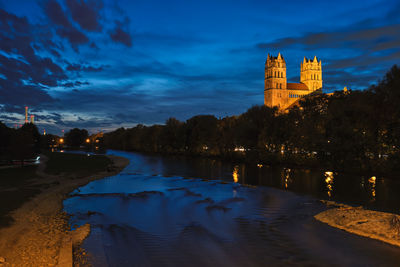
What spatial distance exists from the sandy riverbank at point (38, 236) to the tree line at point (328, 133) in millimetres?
45368

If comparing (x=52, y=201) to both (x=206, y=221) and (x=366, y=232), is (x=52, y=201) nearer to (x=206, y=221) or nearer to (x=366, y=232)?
(x=206, y=221)

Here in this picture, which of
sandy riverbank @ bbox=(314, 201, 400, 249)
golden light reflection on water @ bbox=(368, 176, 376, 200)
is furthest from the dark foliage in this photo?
golden light reflection on water @ bbox=(368, 176, 376, 200)

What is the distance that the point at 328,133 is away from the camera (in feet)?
186

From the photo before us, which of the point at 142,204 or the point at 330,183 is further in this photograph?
the point at 330,183

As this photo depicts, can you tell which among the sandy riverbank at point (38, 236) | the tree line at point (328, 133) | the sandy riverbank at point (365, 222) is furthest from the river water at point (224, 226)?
the tree line at point (328, 133)

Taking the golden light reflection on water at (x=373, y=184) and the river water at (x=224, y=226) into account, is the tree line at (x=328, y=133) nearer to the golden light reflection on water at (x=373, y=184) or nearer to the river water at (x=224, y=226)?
the golden light reflection on water at (x=373, y=184)

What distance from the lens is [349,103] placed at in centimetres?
5356

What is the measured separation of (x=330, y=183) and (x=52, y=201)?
3463 centimetres

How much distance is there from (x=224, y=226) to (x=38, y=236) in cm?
1199

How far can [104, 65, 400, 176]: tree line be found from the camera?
47.1 metres

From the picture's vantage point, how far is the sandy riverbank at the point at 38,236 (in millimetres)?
14435

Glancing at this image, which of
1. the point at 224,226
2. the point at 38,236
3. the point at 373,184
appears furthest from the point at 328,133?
the point at 38,236

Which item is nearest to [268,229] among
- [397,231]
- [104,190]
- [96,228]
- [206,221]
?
[206,221]

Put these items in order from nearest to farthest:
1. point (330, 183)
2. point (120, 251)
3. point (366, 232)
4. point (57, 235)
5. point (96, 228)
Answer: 1. point (120, 251)
2. point (57, 235)
3. point (366, 232)
4. point (96, 228)
5. point (330, 183)
